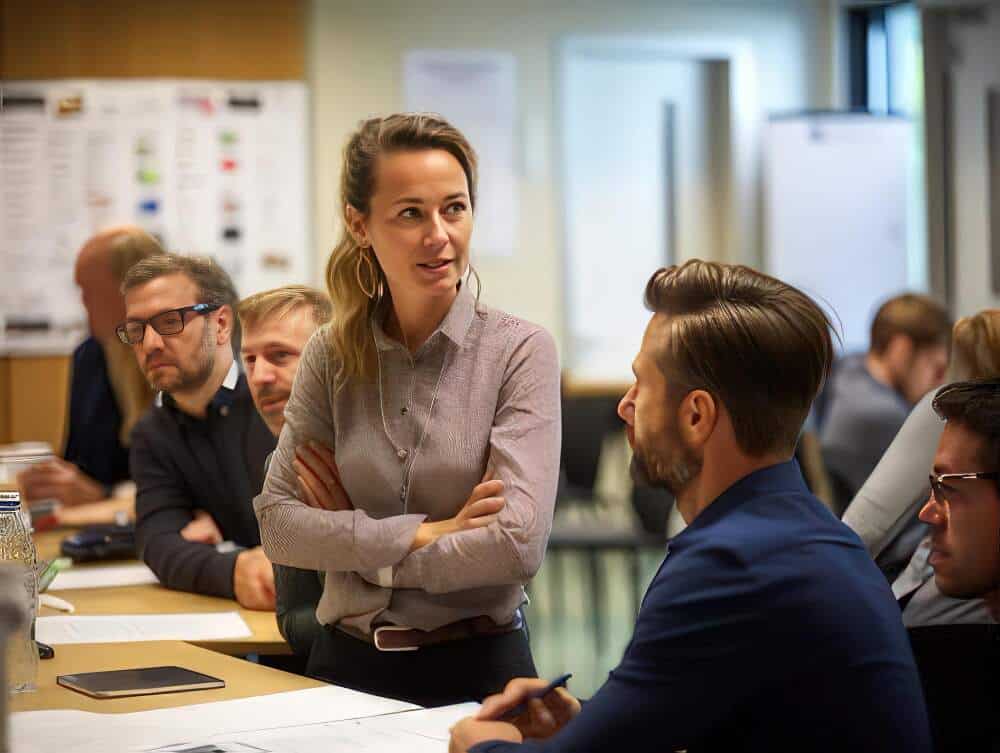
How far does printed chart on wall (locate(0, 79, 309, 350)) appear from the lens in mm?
6156

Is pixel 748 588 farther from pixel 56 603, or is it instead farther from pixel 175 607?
pixel 56 603

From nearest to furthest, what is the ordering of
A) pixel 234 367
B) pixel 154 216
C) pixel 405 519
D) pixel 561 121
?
1. pixel 405 519
2. pixel 234 367
3. pixel 154 216
4. pixel 561 121

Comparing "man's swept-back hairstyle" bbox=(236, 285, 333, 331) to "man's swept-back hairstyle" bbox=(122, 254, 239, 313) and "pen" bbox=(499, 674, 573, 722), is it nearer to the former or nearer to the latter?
"man's swept-back hairstyle" bbox=(122, 254, 239, 313)

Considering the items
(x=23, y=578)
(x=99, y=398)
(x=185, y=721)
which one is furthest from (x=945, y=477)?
(x=99, y=398)

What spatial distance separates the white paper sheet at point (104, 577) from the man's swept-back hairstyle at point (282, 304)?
30.2 inches

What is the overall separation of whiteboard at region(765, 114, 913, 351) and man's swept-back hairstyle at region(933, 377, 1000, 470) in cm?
491

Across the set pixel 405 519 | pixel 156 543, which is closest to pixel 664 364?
pixel 405 519

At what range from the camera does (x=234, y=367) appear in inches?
111

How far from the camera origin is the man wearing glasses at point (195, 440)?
269 cm

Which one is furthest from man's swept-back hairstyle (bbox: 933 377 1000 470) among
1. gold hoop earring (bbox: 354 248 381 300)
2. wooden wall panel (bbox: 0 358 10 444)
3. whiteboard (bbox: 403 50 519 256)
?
wooden wall panel (bbox: 0 358 10 444)

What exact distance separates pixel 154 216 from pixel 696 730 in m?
5.30

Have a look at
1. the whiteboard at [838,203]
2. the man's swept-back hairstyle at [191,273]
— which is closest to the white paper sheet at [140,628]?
the man's swept-back hairstyle at [191,273]

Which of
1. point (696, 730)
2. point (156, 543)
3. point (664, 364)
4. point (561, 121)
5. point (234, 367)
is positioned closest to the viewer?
point (696, 730)

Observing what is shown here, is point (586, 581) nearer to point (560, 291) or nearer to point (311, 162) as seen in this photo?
point (560, 291)
